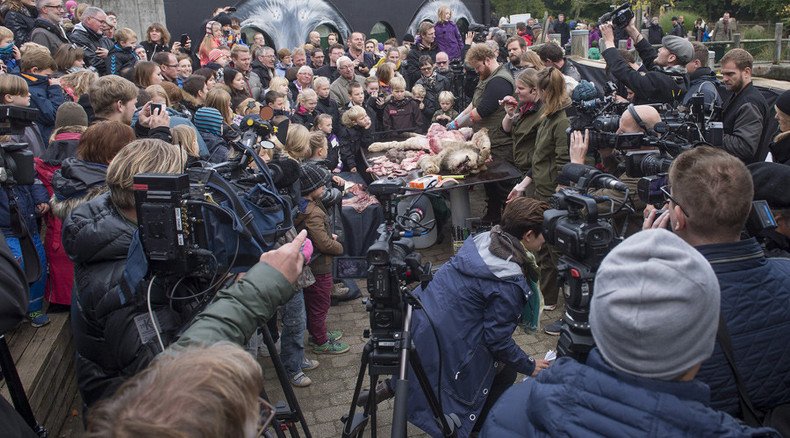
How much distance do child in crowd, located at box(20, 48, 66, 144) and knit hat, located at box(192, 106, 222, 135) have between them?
4.60ft

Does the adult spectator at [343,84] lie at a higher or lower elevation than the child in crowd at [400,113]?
higher

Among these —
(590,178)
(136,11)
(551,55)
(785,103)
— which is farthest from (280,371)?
(136,11)

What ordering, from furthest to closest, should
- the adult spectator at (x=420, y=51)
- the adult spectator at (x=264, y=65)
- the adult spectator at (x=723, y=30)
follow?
the adult spectator at (x=723, y=30), the adult spectator at (x=420, y=51), the adult spectator at (x=264, y=65)

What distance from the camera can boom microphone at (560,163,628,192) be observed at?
113 inches

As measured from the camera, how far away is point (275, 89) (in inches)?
319

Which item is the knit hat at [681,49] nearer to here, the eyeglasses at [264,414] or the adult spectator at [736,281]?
the adult spectator at [736,281]

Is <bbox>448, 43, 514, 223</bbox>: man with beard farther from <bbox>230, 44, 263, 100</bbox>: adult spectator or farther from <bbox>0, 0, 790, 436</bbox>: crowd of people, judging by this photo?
<bbox>230, 44, 263, 100</bbox>: adult spectator

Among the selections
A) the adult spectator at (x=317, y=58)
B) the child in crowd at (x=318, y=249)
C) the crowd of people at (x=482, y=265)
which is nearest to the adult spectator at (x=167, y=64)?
the crowd of people at (x=482, y=265)

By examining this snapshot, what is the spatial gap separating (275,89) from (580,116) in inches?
171

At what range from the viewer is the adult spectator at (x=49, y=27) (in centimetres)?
777

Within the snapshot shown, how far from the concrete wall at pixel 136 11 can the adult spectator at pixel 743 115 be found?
486 inches

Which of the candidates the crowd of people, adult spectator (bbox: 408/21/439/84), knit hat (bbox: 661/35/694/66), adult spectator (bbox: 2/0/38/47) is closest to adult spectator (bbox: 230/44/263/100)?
the crowd of people

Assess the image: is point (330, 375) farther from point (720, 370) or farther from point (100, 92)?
point (720, 370)

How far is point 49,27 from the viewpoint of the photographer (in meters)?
8.03
